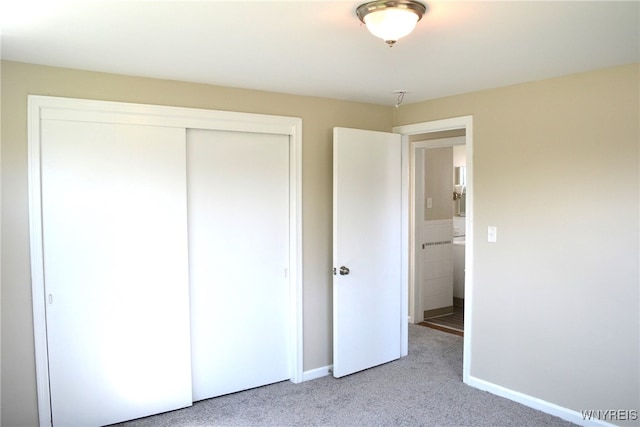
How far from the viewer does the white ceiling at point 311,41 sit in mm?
1911

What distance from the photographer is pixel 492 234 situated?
11.3 ft

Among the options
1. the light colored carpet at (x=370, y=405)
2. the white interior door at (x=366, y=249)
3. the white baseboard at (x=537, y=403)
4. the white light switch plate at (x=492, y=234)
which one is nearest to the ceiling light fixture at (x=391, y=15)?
the white interior door at (x=366, y=249)

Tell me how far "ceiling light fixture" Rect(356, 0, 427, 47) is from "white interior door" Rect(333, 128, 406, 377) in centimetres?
175

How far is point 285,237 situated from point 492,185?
5.27 feet

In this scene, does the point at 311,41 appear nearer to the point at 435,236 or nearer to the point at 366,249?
the point at 366,249

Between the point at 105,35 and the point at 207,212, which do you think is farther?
the point at 207,212

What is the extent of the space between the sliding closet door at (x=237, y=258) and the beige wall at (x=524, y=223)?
0.22 metres

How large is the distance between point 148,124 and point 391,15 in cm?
185

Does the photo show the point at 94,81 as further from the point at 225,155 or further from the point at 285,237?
the point at 285,237

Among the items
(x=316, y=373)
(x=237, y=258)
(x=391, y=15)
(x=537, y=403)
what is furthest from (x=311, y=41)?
(x=537, y=403)

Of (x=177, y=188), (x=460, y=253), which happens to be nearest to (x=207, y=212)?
(x=177, y=188)

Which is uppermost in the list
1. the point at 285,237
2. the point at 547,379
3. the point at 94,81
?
the point at 94,81

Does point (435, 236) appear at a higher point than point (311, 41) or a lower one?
lower

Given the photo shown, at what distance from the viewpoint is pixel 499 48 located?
2441mm
